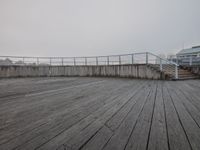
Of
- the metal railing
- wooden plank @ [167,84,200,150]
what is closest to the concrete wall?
the metal railing

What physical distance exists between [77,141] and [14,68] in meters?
13.5

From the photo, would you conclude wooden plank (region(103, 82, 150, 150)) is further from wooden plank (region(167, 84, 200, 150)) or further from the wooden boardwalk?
wooden plank (region(167, 84, 200, 150))

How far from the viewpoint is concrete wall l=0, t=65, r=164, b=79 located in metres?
8.12

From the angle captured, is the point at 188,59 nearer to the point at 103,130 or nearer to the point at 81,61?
the point at 81,61

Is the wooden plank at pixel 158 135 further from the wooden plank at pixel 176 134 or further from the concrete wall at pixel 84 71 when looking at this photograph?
the concrete wall at pixel 84 71

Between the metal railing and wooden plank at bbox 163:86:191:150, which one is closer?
wooden plank at bbox 163:86:191:150

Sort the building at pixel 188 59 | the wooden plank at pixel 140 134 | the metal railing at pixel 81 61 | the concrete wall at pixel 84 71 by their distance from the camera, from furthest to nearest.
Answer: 1. the building at pixel 188 59
2. the metal railing at pixel 81 61
3. the concrete wall at pixel 84 71
4. the wooden plank at pixel 140 134

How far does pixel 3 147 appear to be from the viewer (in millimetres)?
965

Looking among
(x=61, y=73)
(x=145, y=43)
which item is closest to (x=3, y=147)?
(x=61, y=73)

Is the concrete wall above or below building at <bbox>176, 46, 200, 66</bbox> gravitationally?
below

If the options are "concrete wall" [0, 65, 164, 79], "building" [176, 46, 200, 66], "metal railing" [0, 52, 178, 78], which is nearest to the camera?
"concrete wall" [0, 65, 164, 79]

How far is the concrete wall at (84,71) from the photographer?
812cm

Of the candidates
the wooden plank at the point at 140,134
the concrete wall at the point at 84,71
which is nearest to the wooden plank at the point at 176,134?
the wooden plank at the point at 140,134

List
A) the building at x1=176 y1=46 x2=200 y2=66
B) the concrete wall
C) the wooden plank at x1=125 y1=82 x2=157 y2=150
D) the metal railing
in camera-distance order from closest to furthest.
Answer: the wooden plank at x1=125 y1=82 x2=157 y2=150 → the concrete wall → the metal railing → the building at x1=176 y1=46 x2=200 y2=66
